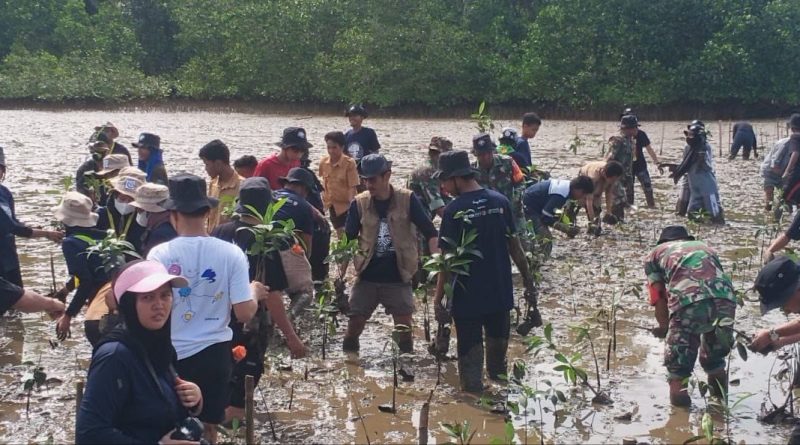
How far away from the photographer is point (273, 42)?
148 ft

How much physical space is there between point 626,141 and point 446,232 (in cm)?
750

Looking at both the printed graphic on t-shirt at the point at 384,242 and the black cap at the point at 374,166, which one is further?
the printed graphic on t-shirt at the point at 384,242

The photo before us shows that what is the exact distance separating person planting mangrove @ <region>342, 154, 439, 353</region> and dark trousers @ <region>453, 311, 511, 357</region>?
0.78 m

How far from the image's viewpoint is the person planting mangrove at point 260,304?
5598mm

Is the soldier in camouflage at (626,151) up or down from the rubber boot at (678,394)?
up

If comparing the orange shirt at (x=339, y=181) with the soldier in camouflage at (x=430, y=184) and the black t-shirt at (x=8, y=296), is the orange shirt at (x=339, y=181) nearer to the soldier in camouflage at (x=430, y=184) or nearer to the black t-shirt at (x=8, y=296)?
the soldier in camouflage at (x=430, y=184)

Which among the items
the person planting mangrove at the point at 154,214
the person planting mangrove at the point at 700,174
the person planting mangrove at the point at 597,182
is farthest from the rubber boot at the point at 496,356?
the person planting mangrove at the point at 700,174

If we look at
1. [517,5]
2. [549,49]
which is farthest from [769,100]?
[517,5]

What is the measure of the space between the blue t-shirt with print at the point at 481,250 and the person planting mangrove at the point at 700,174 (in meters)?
7.09

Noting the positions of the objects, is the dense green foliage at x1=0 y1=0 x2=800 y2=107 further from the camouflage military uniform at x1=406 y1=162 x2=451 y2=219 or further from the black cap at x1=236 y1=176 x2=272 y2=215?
the black cap at x1=236 y1=176 x2=272 y2=215

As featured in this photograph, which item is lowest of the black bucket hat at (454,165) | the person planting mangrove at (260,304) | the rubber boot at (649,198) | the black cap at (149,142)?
the rubber boot at (649,198)

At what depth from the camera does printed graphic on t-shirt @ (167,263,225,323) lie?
4.57 m

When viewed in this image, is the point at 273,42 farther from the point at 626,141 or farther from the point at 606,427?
the point at 606,427

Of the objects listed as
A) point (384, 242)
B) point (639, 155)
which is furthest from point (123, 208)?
point (639, 155)
